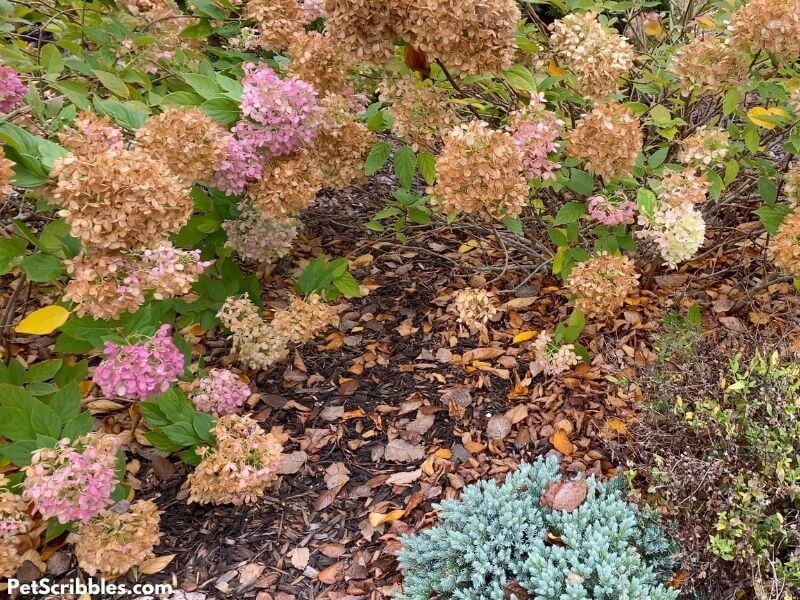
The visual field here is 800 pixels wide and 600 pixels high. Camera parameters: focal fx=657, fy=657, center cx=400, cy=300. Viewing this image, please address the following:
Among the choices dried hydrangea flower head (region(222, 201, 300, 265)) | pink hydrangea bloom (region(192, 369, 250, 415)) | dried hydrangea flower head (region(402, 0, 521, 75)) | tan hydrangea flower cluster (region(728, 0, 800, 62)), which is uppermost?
tan hydrangea flower cluster (region(728, 0, 800, 62))

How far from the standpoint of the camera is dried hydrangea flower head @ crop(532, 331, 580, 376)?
2426 millimetres

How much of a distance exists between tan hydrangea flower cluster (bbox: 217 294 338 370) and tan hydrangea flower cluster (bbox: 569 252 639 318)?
951 millimetres

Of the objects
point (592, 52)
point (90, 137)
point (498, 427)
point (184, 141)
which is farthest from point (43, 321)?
point (592, 52)

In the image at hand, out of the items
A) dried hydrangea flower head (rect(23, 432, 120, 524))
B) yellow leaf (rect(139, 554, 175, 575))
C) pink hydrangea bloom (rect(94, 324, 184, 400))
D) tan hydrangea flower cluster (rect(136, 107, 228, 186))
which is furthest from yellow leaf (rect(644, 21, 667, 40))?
yellow leaf (rect(139, 554, 175, 575))

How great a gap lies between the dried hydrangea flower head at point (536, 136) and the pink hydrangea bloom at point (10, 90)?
5.10ft

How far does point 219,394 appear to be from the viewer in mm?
2342

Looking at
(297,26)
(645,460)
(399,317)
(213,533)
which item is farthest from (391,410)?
(297,26)

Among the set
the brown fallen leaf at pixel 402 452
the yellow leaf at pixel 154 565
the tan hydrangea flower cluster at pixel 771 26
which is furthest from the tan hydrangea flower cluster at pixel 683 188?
the yellow leaf at pixel 154 565

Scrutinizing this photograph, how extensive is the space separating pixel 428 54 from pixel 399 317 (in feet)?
4.63

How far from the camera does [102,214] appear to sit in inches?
61.7

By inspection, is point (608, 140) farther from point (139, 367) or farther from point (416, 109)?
point (139, 367)

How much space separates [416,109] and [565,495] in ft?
4.47

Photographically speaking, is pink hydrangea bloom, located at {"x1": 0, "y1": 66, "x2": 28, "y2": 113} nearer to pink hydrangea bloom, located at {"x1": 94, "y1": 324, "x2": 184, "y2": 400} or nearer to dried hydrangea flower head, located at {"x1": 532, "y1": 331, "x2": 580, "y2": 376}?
pink hydrangea bloom, located at {"x1": 94, "y1": 324, "x2": 184, "y2": 400}

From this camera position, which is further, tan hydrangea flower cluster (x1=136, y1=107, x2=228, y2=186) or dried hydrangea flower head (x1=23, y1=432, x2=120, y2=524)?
tan hydrangea flower cluster (x1=136, y1=107, x2=228, y2=186)
